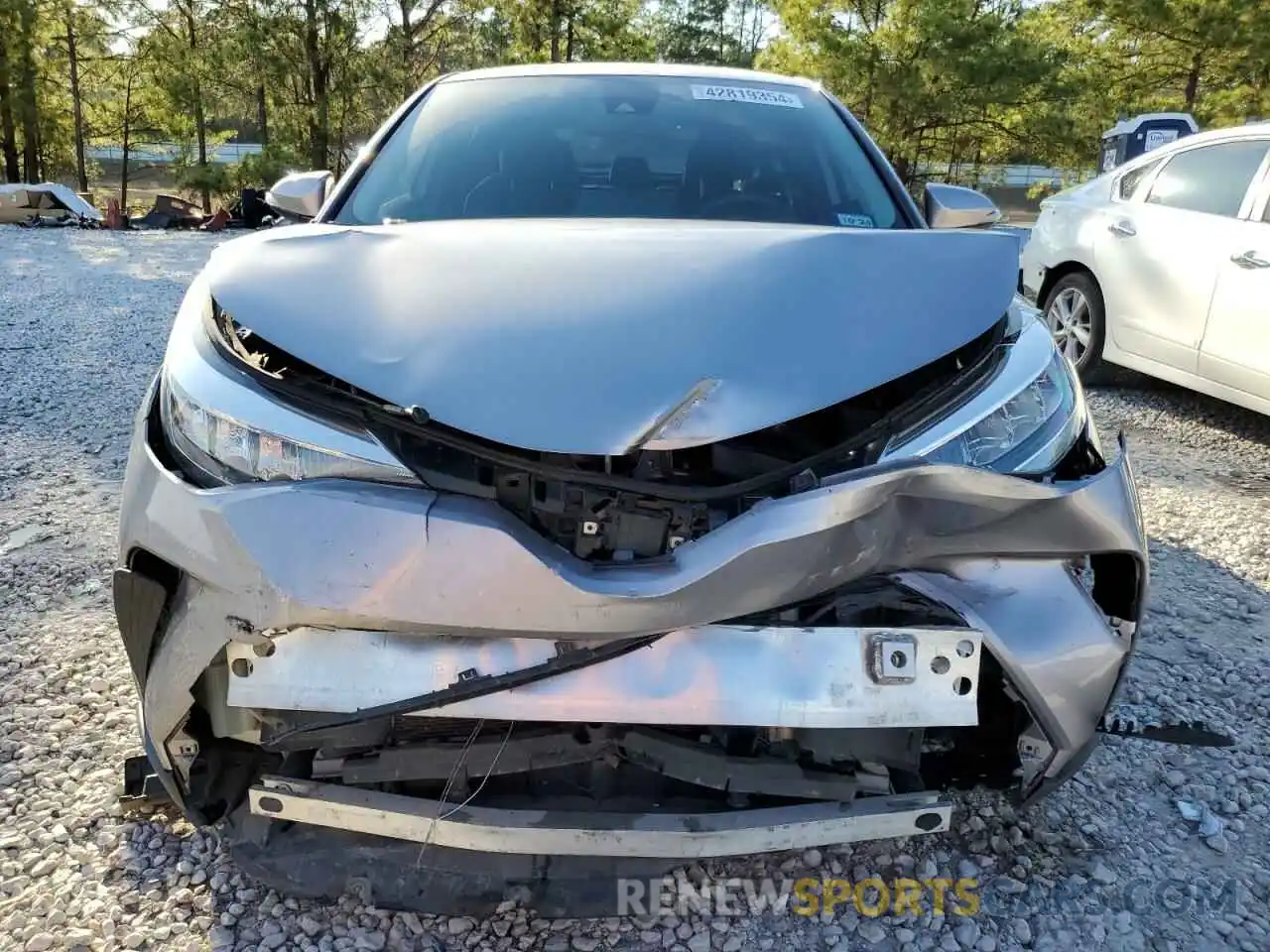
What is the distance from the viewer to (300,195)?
263cm

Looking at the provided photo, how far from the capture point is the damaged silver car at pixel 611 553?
1.39 m

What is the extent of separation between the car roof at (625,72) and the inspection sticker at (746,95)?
9 cm

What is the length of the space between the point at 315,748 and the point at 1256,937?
1.81m

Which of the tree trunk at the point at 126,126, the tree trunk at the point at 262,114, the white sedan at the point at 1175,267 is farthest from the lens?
the tree trunk at the point at 126,126

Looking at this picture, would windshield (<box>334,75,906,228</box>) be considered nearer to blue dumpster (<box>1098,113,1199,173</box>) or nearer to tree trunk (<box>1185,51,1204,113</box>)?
blue dumpster (<box>1098,113,1199,173</box>)

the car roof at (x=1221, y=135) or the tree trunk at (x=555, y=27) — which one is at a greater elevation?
the tree trunk at (x=555, y=27)

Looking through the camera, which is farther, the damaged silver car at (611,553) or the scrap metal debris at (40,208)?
the scrap metal debris at (40,208)

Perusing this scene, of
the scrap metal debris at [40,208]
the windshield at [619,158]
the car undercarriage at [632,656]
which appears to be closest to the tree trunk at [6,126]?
the scrap metal debris at [40,208]

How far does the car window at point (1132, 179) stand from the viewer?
5355 mm

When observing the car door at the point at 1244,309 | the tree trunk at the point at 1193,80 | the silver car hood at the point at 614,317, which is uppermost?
the tree trunk at the point at 1193,80

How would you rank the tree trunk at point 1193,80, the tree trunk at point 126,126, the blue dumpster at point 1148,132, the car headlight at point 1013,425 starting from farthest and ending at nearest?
the tree trunk at point 126,126 < the tree trunk at point 1193,80 < the blue dumpster at point 1148,132 < the car headlight at point 1013,425

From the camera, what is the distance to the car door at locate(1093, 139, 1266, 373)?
15.4 feet

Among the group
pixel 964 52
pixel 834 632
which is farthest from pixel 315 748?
pixel 964 52

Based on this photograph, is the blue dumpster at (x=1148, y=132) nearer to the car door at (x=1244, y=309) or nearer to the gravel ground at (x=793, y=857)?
the car door at (x=1244, y=309)
